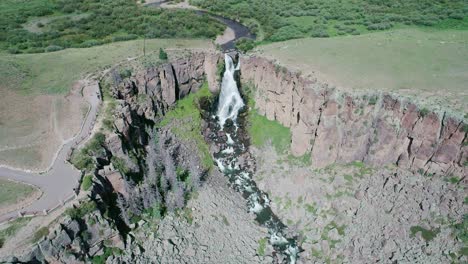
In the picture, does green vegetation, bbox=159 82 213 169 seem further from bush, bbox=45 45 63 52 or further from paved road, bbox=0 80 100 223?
bush, bbox=45 45 63 52

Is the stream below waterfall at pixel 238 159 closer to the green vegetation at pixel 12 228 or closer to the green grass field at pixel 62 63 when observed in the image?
the green grass field at pixel 62 63

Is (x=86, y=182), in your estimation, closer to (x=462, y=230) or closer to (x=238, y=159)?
(x=238, y=159)

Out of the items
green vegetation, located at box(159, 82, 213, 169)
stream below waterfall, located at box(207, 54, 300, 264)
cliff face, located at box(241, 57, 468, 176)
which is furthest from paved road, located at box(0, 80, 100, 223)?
cliff face, located at box(241, 57, 468, 176)

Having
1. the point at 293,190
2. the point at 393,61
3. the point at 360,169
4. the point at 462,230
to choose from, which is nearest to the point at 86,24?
the point at 293,190

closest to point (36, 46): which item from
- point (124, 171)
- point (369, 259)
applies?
point (124, 171)

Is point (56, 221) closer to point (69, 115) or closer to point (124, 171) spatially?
point (124, 171)

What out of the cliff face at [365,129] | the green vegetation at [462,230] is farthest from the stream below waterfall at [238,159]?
the green vegetation at [462,230]
